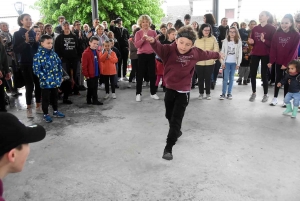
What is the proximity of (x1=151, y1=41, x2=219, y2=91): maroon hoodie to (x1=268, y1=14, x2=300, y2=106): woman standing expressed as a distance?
7.90 ft

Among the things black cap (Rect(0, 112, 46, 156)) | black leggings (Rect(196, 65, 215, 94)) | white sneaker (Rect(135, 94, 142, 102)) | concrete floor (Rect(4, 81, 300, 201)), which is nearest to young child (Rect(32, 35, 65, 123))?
concrete floor (Rect(4, 81, 300, 201))

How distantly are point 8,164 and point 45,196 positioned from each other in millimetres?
1521

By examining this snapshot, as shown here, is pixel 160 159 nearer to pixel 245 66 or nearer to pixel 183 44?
pixel 183 44

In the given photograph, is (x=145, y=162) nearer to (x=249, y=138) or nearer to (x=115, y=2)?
(x=249, y=138)

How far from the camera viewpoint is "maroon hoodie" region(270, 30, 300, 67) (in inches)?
186

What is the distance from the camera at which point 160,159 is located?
10.1ft

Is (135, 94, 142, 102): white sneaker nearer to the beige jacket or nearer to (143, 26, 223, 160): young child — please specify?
the beige jacket

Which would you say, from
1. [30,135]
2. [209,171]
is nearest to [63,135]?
[209,171]

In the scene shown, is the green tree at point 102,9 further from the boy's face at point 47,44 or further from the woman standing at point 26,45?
the boy's face at point 47,44

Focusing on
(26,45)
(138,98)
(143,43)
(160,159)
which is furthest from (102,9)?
(160,159)

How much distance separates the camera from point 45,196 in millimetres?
2426

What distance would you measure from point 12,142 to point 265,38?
5049 mm

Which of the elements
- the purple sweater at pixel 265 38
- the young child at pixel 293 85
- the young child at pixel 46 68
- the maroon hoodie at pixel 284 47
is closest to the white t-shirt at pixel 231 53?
the purple sweater at pixel 265 38

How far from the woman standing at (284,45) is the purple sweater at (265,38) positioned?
0.64 feet
